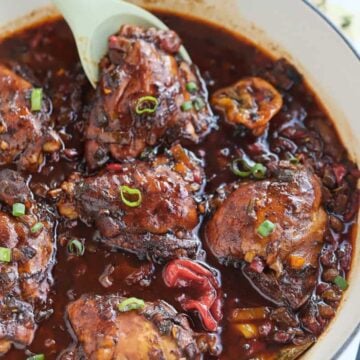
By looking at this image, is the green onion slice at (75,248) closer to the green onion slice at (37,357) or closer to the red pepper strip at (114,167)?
the red pepper strip at (114,167)

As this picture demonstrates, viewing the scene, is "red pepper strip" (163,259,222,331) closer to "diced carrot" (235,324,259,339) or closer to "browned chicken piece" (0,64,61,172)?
"diced carrot" (235,324,259,339)

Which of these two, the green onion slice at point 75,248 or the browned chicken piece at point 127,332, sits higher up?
the browned chicken piece at point 127,332

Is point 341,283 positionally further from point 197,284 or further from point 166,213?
point 166,213

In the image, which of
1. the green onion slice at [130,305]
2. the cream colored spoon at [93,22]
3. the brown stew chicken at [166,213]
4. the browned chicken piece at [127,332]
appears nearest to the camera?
the browned chicken piece at [127,332]

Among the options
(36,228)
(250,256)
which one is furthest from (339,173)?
(36,228)

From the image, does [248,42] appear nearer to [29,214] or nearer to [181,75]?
[181,75]

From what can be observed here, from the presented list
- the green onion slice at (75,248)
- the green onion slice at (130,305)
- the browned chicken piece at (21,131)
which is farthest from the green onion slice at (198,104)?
the green onion slice at (130,305)

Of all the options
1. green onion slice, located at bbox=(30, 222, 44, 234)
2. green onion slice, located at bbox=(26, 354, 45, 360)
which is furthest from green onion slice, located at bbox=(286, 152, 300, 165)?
green onion slice, located at bbox=(26, 354, 45, 360)
